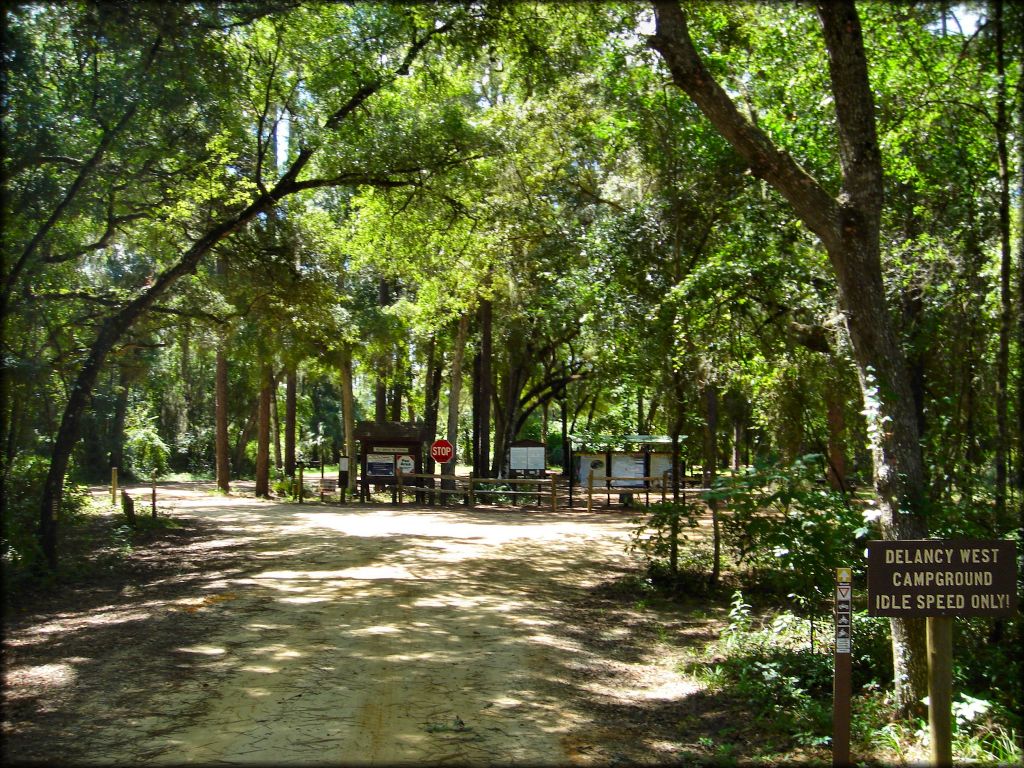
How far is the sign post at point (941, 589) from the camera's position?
17.3ft

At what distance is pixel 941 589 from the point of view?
5352mm

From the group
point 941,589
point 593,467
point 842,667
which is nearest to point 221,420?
point 593,467

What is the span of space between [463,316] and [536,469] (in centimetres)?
602

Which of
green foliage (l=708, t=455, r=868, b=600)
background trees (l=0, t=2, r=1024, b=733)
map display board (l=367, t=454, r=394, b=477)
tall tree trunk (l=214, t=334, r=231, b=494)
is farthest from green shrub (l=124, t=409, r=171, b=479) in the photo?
green foliage (l=708, t=455, r=868, b=600)

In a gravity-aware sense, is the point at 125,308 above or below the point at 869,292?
above

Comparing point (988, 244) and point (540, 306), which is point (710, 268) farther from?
point (540, 306)

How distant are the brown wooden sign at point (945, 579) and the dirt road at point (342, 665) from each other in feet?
7.08

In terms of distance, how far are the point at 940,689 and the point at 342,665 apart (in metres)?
5.17

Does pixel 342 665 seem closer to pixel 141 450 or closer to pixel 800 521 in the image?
pixel 800 521

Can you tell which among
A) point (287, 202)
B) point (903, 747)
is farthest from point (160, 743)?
point (287, 202)

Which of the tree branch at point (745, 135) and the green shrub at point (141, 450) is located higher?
the tree branch at point (745, 135)

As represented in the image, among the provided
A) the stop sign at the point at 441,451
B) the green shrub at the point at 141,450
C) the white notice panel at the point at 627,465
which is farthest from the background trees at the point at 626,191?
the green shrub at the point at 141,450

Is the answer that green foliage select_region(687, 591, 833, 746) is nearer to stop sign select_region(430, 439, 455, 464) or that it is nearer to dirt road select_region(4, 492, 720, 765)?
dirt road select_region(4, 492, 720, 765)

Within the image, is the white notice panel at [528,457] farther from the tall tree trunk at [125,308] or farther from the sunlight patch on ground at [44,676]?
the sunlight patch on ground at [44,676]
